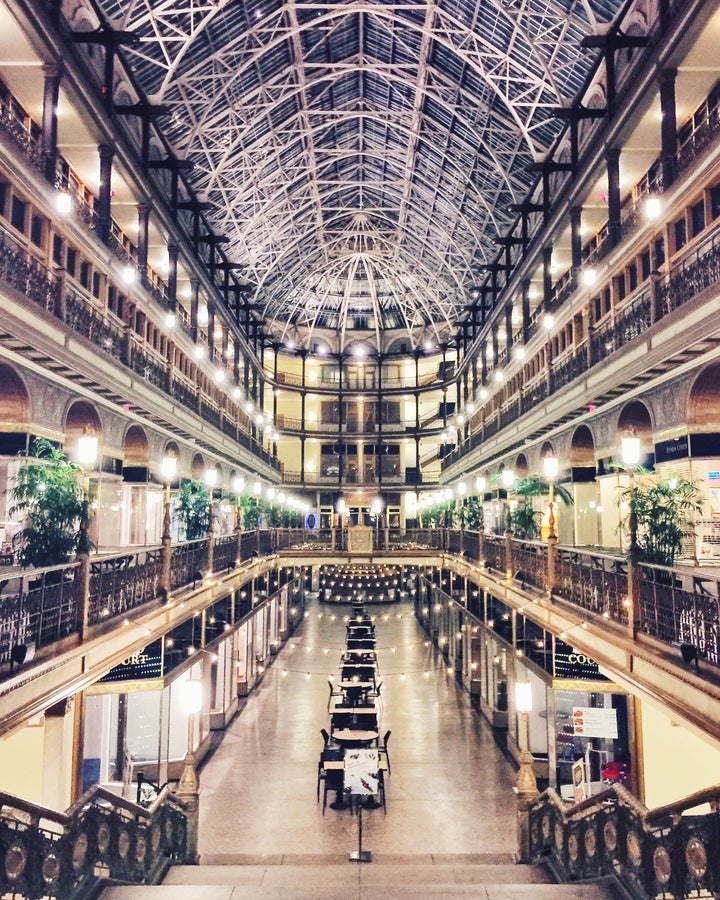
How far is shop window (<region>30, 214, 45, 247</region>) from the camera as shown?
592 inches

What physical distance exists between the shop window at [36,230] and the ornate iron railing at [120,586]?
7.88 meters

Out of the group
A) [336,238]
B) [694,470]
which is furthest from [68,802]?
[336,238]

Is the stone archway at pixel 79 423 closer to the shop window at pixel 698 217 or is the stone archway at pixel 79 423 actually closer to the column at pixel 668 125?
the column at pixel 668 125

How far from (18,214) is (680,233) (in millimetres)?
14331

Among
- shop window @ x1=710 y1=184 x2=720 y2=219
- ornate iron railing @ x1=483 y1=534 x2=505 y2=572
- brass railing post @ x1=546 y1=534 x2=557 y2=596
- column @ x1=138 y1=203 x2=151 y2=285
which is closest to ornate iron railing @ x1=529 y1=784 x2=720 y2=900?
brass railing post @ x1=546 y1=534 x2=557 y2=596

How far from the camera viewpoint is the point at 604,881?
8.31m

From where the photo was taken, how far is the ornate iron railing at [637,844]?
20.7 feet

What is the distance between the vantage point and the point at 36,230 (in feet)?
50.0

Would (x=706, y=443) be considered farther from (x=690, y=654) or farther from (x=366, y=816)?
(x=366, y=816)

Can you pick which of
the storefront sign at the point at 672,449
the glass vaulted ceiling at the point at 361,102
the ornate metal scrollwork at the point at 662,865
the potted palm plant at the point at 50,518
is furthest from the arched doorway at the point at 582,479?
the potted palm plant at the point at 50,518

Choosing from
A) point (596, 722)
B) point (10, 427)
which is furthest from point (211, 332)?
point (596, 722)

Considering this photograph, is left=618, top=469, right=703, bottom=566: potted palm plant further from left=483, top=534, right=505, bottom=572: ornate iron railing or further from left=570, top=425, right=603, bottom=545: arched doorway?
left=570, top=425, right=603, bottom=545: arched doorway

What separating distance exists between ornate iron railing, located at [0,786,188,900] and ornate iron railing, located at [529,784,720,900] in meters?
Result: 5.92

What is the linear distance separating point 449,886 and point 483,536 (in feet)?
39.0
